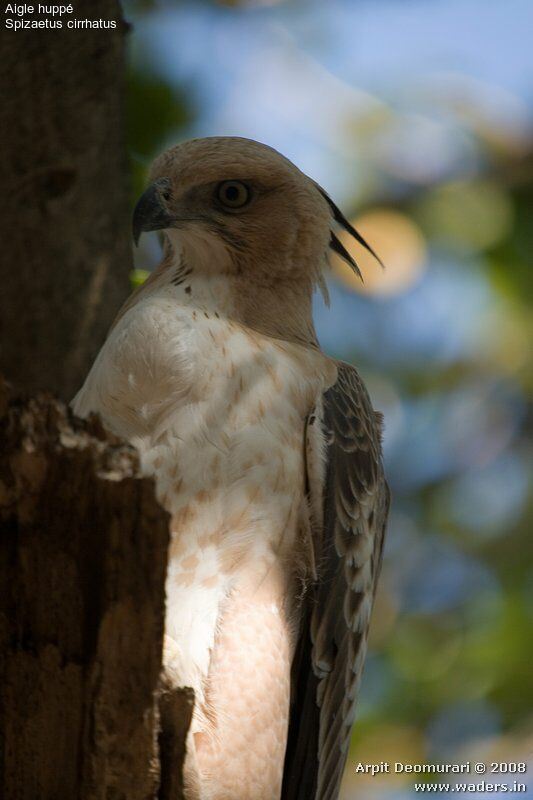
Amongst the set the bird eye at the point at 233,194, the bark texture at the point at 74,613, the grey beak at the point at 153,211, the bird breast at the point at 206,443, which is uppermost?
the bird eye at the point at 233,194

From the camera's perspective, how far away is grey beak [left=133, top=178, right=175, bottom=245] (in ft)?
14.6

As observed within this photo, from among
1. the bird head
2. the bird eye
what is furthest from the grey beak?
the bird eye

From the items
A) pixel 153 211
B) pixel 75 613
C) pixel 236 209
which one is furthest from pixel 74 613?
pixel 236 209

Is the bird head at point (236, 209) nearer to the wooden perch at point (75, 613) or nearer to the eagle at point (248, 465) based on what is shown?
the eagle at point (248, 465)

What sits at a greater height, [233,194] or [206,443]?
[233,194]

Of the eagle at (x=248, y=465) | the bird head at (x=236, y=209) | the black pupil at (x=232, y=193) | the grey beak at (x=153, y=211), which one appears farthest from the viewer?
the black pupil at (x=232, y=193)

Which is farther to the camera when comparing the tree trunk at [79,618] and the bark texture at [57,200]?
the bark texture at [57,200]

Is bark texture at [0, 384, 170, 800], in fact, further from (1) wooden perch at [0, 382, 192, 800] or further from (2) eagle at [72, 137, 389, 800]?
(2) eagle at [72, 137, 389, 800]

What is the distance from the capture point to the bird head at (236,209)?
4598 mm

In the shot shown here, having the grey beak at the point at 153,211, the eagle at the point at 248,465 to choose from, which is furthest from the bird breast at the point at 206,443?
the grey beak at the point at 153,211

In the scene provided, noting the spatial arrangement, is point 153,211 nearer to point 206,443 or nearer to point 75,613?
point 206,443

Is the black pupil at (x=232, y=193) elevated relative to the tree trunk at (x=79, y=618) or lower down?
elevated

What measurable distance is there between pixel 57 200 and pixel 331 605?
2.55 m

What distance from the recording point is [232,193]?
186 inches
